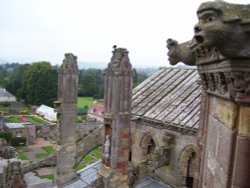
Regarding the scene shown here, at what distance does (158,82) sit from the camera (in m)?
16.5

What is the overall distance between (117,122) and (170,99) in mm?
4386

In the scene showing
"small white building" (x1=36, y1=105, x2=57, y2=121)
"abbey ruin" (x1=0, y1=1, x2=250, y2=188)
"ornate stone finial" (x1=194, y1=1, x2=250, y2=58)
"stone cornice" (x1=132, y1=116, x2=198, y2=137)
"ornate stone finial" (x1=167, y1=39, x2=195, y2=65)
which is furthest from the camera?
"small white building" (x1=36, y1=105, x2=57, y2=121)

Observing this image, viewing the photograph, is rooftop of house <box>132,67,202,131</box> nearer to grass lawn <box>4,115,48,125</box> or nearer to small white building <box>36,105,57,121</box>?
small white building <box>36,105,57,121</box>

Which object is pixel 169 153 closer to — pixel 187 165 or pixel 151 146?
pixel 187 165

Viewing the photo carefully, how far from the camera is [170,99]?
14438 mm

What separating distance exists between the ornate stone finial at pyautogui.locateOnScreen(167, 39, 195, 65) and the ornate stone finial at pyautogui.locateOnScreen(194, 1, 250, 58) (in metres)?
1.69

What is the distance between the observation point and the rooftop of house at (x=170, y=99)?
12.9m

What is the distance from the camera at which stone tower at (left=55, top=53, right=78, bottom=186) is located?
13438 mm

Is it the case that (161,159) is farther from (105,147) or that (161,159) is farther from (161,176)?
(105,147)

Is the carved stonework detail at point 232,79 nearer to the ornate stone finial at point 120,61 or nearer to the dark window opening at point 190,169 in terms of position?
the ornate stone finial at point 120,61

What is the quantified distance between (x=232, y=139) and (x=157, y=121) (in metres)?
10.4

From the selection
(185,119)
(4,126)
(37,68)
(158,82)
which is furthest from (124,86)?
(37,68)

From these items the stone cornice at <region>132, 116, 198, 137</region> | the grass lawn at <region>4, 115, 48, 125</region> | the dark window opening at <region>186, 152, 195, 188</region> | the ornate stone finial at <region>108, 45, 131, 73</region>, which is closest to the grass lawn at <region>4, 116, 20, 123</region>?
the grass lawn at <region>4, 115, 48, 125</region>

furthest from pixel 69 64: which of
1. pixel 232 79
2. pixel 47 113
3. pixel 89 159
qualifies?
pixel 47 113
